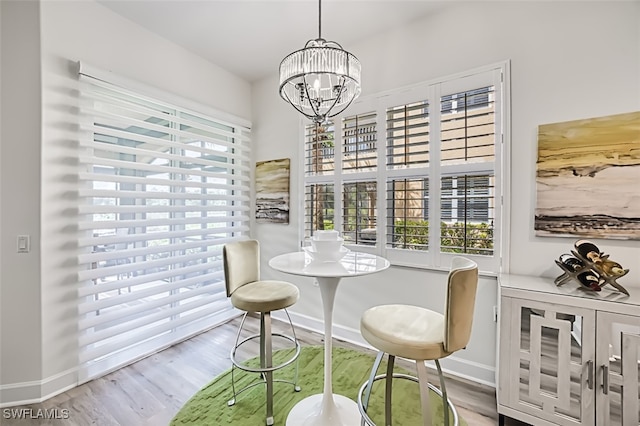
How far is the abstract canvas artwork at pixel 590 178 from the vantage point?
1663 mm

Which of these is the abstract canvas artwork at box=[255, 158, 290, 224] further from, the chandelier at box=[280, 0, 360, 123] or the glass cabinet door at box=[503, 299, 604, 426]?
the glass cabinet door at box=[503, 299, 604, 426]

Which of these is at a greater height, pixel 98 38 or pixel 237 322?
pixel 98 38

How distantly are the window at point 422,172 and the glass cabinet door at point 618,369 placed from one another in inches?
28.4

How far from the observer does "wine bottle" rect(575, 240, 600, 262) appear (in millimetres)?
1583

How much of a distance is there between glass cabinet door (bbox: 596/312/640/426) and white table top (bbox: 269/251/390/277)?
1.11m

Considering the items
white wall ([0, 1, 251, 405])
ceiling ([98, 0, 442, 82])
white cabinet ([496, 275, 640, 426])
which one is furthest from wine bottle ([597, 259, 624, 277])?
white wall ([0, 1, 251, 405])

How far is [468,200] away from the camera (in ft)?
7.20

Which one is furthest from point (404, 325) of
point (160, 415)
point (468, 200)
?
point (160, 415)

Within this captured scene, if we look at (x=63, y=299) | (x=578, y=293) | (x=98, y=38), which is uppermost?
(x=98, y=38)

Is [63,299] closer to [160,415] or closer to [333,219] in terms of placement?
[160,415]

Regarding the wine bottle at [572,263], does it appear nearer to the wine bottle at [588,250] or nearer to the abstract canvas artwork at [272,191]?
the wine bottle at [588,250]

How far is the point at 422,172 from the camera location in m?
2.40

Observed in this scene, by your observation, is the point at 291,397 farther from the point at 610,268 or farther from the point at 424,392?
the point at 610,268

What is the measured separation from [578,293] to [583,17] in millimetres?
1726
